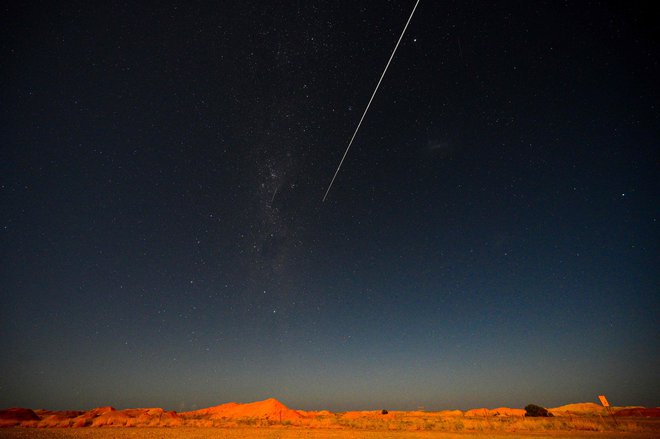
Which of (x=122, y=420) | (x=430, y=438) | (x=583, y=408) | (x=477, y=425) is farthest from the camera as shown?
(x=583, y=408)

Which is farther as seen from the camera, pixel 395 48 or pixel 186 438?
pixel 186 438

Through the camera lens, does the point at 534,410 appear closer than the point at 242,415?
Yes

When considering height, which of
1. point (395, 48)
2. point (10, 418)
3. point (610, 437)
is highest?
point (395, 48)

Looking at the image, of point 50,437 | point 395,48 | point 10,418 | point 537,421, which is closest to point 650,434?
point 537,421

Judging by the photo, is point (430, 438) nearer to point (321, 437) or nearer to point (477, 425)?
point (321, 437)

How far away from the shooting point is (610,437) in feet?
56.4

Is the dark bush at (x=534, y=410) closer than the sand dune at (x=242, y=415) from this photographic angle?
No

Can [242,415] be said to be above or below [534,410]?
above

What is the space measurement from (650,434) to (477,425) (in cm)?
1254

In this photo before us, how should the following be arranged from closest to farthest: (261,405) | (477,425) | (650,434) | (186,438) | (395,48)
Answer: (395,48), (650,434), (186,438), (477,425), (261,405)

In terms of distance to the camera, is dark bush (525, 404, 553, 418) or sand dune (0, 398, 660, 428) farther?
dark bush (525, 404, 553, 418)

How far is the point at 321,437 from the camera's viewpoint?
2161 centimetres

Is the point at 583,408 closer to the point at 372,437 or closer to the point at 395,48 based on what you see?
the point at 372,437

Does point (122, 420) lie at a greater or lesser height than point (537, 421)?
greater
